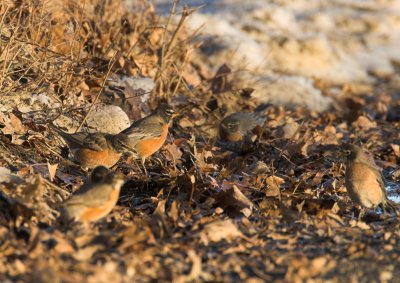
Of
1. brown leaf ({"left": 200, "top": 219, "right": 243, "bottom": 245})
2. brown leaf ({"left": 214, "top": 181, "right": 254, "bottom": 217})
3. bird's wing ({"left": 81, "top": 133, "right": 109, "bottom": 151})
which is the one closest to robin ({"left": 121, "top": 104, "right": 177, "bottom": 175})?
bird's wing ({"left": 81, "top": 133, "right": 109, "bottom": 151})

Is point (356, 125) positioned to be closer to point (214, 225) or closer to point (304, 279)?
point (214, 225)

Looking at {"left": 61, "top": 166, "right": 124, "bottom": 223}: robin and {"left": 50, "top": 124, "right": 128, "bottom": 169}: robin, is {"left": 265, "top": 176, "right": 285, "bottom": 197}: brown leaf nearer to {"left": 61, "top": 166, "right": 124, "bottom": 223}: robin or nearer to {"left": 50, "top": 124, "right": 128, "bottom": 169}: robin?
{"left": 50, "top": 124, "right": 128, "bottom": 169}: robin

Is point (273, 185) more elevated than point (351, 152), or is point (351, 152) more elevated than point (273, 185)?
point (351, 152)

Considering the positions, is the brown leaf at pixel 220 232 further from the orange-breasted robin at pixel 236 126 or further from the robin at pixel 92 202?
the orange-breasted robin at pixel 236 126

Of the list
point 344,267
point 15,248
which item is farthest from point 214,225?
point 15,248

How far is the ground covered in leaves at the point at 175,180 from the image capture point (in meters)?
4.57

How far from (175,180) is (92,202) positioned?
5.07 ft

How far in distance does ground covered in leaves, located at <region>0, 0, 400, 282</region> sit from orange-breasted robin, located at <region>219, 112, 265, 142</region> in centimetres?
14

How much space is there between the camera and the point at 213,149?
28.4 feet

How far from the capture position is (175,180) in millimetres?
6598

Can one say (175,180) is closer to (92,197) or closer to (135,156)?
(135,156)

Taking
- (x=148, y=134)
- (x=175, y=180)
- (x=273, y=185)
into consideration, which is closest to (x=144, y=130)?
(x=148, y=134)

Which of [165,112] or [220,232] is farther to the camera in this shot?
[165,112]

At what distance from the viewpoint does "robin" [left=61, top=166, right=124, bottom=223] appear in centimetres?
513
